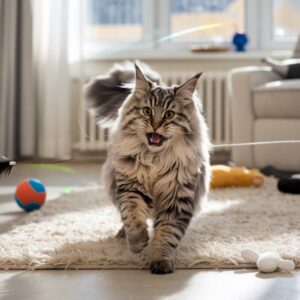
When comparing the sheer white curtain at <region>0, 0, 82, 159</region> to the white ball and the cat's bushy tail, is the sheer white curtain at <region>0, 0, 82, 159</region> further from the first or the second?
the white ball

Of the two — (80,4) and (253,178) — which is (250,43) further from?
(253,178)

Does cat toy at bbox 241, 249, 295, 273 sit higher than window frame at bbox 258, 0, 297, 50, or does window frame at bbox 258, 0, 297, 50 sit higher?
window frame at bbox 258, 0, 297, 50

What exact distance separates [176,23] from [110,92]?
9.34 ft

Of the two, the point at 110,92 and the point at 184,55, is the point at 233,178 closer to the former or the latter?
the point at 110,92

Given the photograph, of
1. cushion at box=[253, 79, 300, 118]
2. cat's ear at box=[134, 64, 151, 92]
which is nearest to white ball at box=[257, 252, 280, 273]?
cat's ear at box=[134, 64, 151, 92]

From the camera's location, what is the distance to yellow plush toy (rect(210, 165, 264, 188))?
313cm

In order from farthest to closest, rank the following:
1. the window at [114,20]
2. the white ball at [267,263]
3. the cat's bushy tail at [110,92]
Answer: the window at [114,20] → the cat's bushy tail at [110,92] → the white ball at [267,263]

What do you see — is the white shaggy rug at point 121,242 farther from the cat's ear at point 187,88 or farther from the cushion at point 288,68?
the cushion at point 288,68

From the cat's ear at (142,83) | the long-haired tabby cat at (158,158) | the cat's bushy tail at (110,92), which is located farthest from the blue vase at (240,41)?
the cat's ear at (142,83)

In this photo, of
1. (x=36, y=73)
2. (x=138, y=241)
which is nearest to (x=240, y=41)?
(x=36, y=73)

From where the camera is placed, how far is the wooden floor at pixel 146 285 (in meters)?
1.43

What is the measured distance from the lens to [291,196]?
2.83 metres

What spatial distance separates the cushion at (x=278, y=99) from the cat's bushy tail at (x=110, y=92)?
1424mm

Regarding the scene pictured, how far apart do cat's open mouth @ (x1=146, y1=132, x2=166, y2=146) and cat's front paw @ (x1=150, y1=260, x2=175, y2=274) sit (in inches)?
13.6
